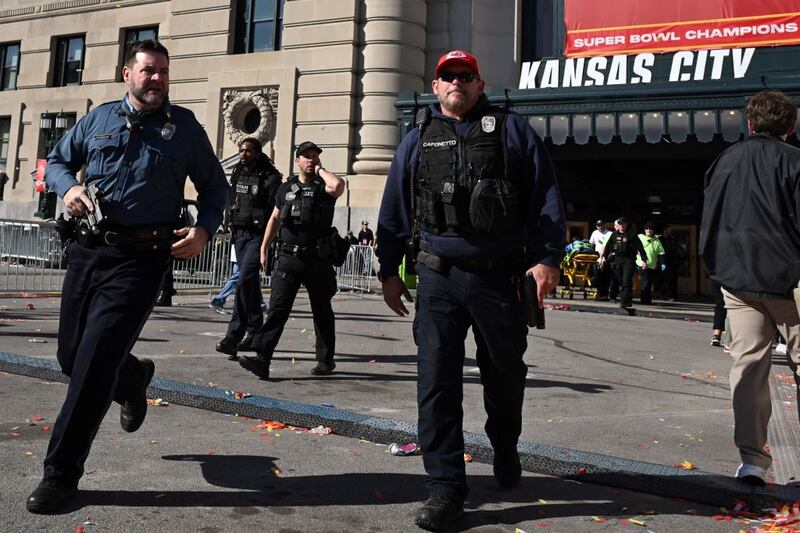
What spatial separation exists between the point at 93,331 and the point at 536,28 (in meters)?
22.8

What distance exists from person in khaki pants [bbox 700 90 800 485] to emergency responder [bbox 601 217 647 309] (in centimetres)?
1124

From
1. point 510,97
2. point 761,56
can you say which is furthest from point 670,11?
point 510,97

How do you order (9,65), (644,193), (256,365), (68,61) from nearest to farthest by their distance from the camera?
1. (256,365)
2. (644,193)
3. (68,61)
4. (9,65)

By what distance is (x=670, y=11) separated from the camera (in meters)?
17.1

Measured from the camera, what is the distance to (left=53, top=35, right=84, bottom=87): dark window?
96.5 feet

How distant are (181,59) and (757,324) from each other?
2583 cm

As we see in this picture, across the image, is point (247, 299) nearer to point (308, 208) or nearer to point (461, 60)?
point (308, 208)

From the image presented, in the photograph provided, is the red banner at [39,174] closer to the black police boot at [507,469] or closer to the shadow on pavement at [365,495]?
the shadow on pavement at [365,495]

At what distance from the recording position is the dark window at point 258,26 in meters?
24.9

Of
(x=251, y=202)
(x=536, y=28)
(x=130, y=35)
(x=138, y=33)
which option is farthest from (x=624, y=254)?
(x=130, y=35)

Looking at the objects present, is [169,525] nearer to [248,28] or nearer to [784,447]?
[784,447]

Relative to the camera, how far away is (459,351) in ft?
10.6

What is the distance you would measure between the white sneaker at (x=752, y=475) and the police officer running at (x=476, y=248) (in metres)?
1.09

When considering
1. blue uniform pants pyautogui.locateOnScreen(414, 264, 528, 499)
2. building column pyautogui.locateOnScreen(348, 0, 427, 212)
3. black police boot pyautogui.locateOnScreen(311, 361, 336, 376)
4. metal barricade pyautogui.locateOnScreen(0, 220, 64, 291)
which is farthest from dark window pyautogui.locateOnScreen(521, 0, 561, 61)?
blue uniform pants pyautogui.locateOnScreen(414, 264, 528, 499)
